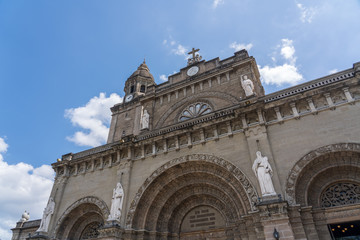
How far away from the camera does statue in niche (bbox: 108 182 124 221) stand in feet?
50.1

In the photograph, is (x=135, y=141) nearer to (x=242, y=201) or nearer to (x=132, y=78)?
(x=242, y=201)

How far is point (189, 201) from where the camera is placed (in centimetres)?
1616

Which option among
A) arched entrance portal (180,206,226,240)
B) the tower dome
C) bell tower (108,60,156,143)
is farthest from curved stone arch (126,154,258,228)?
the tower dome

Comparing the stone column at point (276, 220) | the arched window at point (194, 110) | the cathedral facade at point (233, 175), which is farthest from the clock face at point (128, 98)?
the stone column at point (276, 220)

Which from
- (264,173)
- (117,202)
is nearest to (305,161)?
(264,173)

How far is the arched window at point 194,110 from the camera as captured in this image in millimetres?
22391

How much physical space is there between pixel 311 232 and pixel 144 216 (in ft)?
31.9

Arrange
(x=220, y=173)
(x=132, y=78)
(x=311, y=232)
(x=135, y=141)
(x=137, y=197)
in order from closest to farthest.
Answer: (x=311, y=232) → (x=220, y=173) → (x=137, y=197) → (x=135, y=141) → (x=132, y=78)

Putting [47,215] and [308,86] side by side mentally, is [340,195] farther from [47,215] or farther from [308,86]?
[47,215]

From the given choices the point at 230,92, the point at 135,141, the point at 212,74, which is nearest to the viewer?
the point at 135,141

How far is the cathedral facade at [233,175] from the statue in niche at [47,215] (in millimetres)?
74

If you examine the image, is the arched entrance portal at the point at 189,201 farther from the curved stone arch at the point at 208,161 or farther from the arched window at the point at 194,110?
the arched window at the point at 194,110

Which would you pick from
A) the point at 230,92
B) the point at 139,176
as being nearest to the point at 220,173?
the point at 139,176

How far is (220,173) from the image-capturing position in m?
14.7
